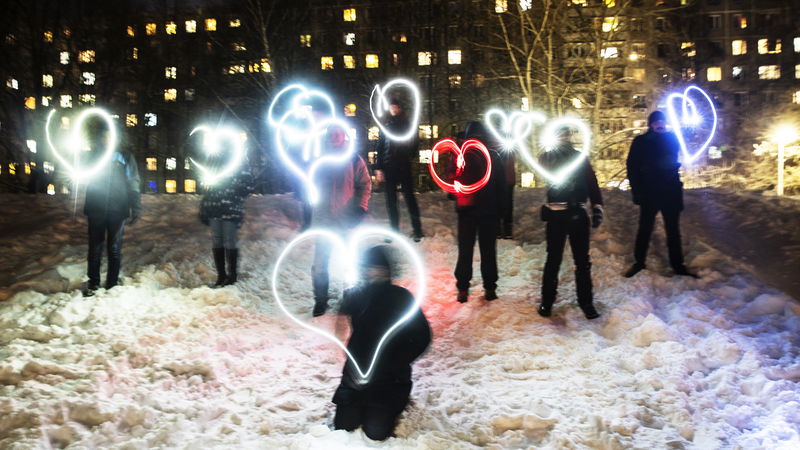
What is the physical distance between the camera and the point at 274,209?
43.2ft

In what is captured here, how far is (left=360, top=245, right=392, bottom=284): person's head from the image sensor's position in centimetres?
431

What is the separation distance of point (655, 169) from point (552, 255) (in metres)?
2.14

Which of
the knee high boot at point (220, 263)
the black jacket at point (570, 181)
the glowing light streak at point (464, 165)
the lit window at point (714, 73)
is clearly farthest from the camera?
the lit window at point (714, 73)


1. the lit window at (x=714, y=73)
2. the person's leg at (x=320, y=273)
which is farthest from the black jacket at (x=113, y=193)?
the lit window at (x=714, y=73)

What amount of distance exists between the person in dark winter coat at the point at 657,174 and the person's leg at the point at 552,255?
5.54 ft

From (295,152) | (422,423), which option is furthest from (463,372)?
(295,152)

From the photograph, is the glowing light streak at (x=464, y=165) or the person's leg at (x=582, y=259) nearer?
the person's leg at (x=582, y=259)

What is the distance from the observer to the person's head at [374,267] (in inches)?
170

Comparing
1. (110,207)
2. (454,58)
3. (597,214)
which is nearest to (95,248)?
(110,207)

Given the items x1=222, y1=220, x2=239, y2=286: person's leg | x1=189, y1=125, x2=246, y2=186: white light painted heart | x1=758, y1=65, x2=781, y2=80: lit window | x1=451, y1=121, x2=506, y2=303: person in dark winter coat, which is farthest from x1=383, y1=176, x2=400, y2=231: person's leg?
x1=758, y1=65, x2=781, y2=80: lit window

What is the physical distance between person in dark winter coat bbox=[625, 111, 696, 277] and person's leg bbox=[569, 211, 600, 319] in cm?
155

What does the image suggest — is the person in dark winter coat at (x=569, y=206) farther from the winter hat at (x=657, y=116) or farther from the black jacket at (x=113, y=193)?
the black jacket at (x=113, y=193)

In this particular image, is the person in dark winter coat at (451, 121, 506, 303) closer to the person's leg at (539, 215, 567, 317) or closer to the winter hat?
the person's leg at (539, 215, 567, 317)

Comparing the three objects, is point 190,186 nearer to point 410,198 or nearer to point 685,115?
point 410,198
